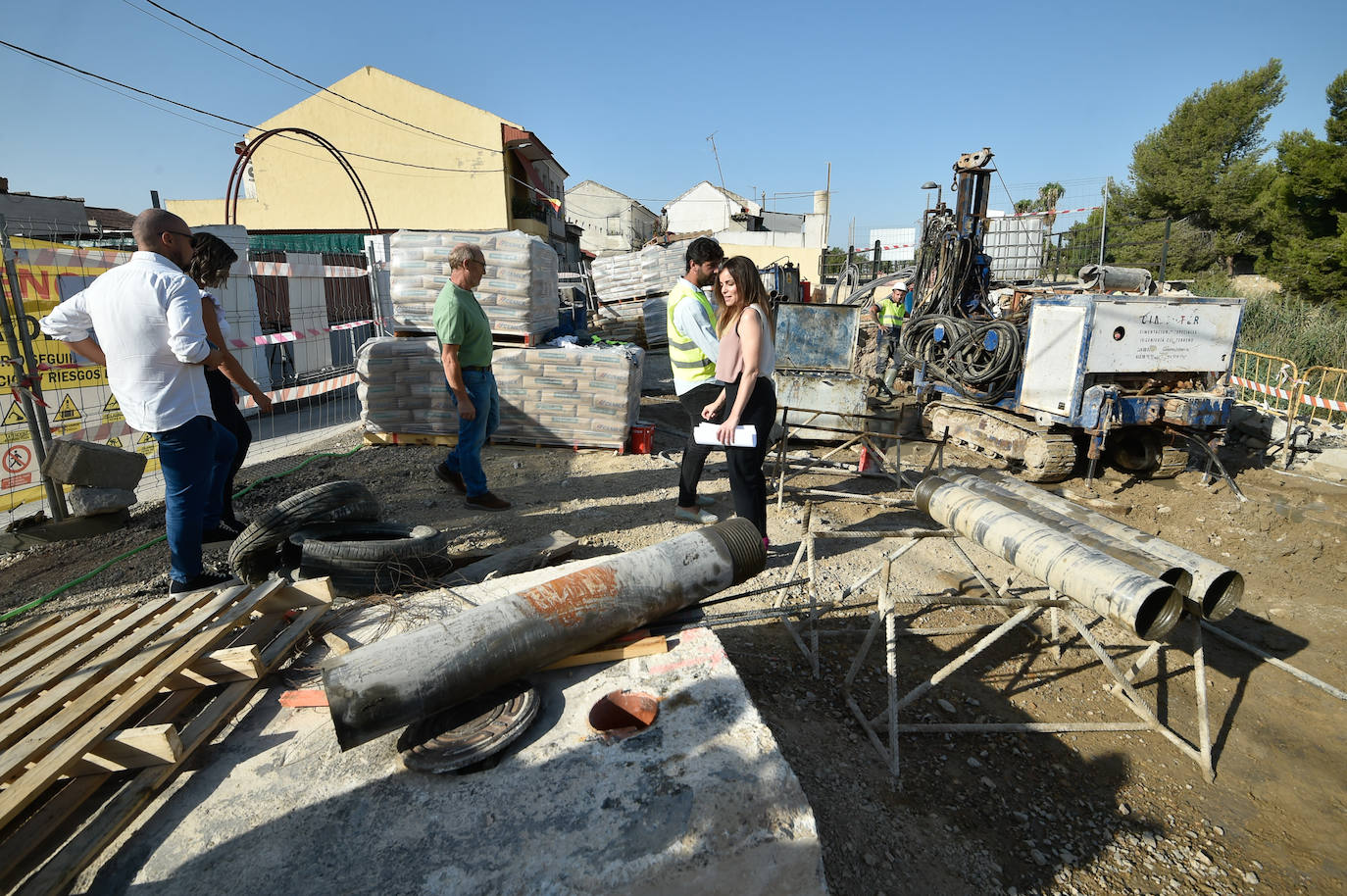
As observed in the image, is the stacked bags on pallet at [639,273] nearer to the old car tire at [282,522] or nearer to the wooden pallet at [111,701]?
the old car tire at [282,522]

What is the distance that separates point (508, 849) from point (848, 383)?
6704 mm

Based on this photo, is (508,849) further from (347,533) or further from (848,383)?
(848,383)

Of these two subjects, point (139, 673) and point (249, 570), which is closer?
point (139, 673)

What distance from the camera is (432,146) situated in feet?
79.7

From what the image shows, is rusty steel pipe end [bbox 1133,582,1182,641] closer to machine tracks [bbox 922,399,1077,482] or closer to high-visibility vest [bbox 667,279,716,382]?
high-visibility vest [bbox 667,279,716,382]

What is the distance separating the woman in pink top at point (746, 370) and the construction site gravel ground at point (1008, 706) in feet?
2.52

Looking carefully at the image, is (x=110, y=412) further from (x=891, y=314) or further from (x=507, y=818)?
(x=891, y=314)

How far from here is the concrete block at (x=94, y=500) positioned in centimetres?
452

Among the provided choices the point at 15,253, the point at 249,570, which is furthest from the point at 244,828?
the point at 15,253

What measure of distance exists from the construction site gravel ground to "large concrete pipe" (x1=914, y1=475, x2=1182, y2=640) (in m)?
0.75

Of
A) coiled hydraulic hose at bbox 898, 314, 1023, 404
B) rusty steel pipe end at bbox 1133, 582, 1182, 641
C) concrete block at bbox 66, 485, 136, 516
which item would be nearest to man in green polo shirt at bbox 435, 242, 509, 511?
concrete block at bbox 66, 485, 136, 516

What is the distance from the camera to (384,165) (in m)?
24.6

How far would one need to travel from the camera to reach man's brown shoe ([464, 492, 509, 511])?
5234 millimetres

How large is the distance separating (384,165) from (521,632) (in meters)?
27.3
